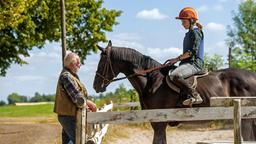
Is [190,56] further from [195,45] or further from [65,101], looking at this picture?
[65,101]

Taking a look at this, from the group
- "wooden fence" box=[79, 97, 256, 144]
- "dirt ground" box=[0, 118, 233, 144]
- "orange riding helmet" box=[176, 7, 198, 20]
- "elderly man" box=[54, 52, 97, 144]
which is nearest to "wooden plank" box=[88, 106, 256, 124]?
"wooden fence" box=[79, 97, 256, 144]

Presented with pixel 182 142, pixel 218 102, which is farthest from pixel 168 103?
pixel 182 142

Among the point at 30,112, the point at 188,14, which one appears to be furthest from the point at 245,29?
the point at 188,14

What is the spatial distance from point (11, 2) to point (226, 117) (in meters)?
16.2

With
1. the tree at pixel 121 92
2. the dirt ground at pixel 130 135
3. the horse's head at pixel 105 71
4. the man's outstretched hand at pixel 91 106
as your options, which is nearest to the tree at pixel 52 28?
the tree at pixel 121 92

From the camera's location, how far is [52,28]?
33.8 m

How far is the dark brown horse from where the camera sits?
33.7 ft

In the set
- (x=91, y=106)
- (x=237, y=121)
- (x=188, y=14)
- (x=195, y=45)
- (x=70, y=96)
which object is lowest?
(x=237, y=121)

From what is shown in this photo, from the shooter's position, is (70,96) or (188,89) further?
(188,89)

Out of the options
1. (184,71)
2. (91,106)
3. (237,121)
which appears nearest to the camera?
(237,121)

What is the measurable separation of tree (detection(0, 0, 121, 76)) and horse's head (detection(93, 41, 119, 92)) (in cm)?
1928

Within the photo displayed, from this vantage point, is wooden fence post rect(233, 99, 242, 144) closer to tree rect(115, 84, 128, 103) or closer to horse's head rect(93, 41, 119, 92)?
horse's head rect(93, 41, 119, 92)

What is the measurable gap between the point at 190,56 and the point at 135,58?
1074 millimetres

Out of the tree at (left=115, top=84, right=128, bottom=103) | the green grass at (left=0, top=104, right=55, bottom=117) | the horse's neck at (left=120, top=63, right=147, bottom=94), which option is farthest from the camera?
the green grass at (left=0, top=104, right=55, bottom=117)
